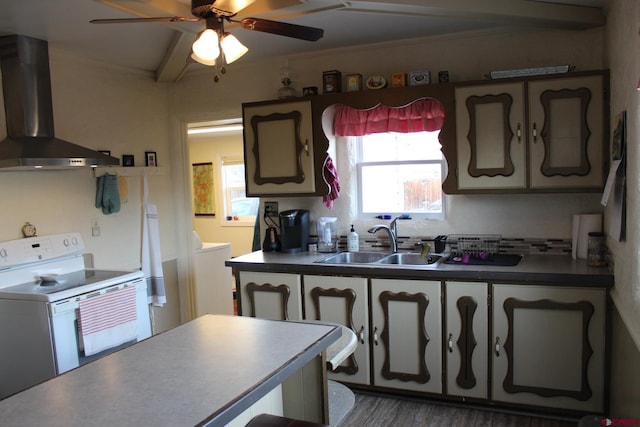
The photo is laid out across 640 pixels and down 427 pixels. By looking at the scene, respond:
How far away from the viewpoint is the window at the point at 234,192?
24.2 feet

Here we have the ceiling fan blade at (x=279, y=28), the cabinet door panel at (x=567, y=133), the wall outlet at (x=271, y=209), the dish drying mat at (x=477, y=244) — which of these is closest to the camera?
the ceiling fan blade at (x=279, y=28)

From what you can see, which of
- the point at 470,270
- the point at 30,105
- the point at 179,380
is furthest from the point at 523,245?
the point at 30,105

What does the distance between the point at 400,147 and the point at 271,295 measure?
1445 mm

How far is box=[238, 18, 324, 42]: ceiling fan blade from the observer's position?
7.07 ft

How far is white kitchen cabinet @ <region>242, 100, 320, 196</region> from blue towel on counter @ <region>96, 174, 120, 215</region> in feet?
3.32

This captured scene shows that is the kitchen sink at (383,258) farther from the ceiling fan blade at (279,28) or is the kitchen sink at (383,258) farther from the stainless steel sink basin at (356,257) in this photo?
the ceiling fan blade at (279,28)

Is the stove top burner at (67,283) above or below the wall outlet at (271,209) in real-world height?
below

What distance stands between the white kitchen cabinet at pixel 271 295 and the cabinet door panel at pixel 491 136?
130cm

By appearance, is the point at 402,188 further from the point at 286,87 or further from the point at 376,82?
the point at 286,87

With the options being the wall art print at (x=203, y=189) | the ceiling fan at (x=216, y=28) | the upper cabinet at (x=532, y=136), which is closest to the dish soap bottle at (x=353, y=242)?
the upper cabinet at (x=532, y=136)

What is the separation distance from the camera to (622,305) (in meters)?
2.29

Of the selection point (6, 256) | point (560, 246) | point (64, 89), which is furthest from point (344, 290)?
point (64, 89)

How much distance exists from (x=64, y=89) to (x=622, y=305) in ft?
12.0

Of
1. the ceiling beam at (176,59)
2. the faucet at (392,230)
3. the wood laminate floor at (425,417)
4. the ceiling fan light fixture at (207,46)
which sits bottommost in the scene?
the wood laminate floor at (425,417)
